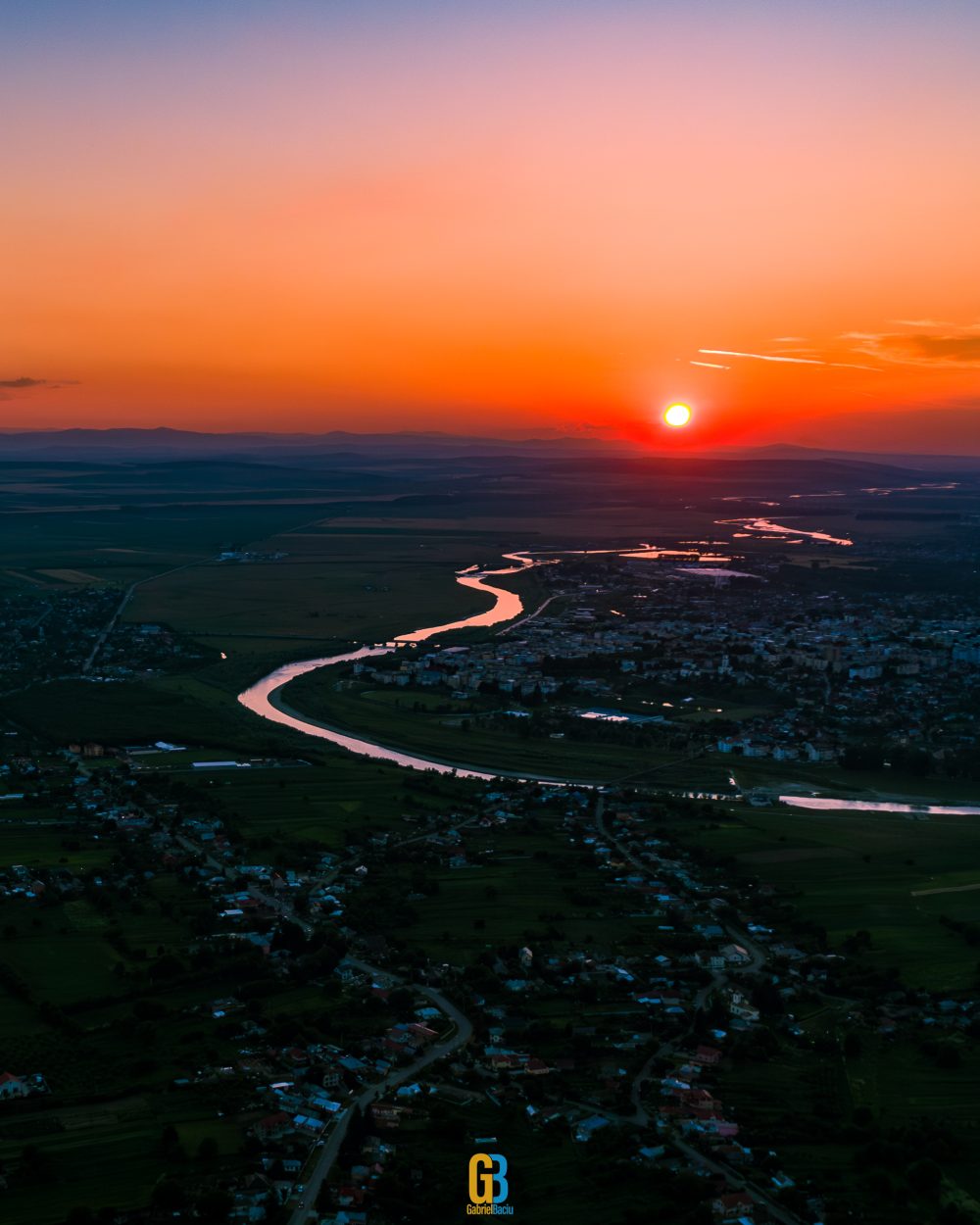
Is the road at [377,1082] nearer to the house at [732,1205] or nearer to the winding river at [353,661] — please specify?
the house at [732,1205]

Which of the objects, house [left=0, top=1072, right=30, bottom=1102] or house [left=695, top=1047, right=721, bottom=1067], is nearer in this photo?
house [left=0, top=1072, right=30, bottom=1102]

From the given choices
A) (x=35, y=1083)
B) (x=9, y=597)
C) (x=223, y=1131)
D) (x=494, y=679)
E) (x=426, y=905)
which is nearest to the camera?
(x=223, y=1131)

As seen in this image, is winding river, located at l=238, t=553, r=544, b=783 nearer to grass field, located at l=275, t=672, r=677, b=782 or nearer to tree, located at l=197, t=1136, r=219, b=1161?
grass field, located at l=275, t=672, r=677, b=782

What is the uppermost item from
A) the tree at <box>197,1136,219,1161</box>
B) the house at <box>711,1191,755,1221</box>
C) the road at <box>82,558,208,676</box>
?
the road at <box>82,558,208,676</box>

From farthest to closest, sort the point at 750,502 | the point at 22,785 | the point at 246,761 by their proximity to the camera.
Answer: the point at 750,502 → the point at 246,761 → the point at 22,785

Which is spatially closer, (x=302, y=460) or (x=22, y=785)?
(x=22, y=785)

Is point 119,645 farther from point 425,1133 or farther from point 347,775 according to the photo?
point 425,1133

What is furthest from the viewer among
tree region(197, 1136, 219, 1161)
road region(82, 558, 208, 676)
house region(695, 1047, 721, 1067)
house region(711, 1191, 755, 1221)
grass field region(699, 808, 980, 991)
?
road region(82, 558, 208, 676)

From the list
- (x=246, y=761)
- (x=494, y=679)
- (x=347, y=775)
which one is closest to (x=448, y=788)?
(x=347, y=775)

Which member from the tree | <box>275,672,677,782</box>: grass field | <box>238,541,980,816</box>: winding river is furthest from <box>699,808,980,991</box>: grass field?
the tree
